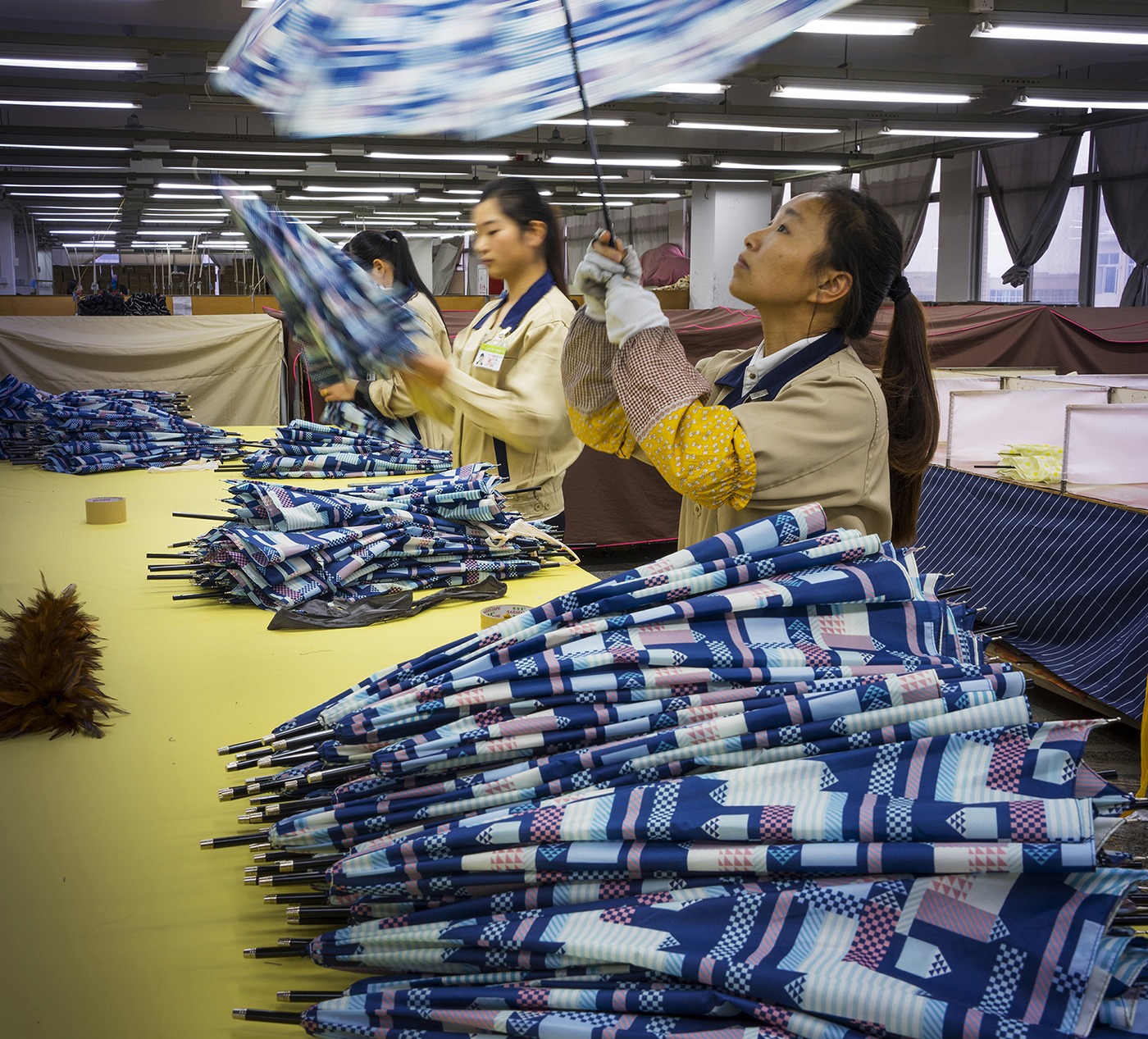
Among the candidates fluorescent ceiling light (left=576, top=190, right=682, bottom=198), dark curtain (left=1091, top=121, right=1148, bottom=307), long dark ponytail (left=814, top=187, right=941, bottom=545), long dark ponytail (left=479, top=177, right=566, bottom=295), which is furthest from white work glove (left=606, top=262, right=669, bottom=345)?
fluorescent ceiling light (left=576, top=190, right=682, bottom=198)

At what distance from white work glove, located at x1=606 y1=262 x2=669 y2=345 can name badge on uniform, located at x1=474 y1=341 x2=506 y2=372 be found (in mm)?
917

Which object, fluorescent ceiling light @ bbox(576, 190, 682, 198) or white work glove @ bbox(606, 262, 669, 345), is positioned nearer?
white work glove @ bbox(606, 262, 669, 345)

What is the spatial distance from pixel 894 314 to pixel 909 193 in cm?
1475

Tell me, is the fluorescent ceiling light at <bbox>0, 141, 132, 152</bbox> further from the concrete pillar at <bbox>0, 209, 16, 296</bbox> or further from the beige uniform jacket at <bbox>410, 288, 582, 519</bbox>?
the beige uniform jacket at <bbox>410, 288, 582, 519</bbox>

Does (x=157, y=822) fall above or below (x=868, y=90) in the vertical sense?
below

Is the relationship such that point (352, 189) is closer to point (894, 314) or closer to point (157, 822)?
point (894, 314)

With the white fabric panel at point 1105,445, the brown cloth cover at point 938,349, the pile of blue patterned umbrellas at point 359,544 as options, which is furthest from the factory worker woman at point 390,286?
the brown cloth cover at point 938,349

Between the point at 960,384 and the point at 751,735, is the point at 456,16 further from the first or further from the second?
the point at 960,384

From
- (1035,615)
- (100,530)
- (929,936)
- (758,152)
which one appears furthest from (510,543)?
(758,152)

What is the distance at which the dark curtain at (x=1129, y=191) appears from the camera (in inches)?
444

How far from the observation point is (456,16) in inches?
40.0

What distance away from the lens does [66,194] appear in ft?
58.5

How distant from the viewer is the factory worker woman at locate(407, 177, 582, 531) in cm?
206

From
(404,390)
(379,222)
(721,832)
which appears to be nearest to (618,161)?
(404,390)
